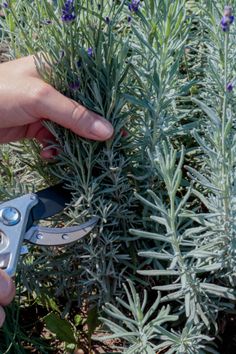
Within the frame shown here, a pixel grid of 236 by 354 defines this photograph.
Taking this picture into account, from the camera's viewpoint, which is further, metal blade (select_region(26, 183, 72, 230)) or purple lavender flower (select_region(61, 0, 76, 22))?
metal blade (select_region(26, 183, 72, 230))

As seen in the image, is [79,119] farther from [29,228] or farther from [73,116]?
[29,228]

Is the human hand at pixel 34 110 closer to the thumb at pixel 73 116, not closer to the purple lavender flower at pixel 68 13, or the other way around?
the thumb at pixel 73 116

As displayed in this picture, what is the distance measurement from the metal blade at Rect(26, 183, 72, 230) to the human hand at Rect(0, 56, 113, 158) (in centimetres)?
13

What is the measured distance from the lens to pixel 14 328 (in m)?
1.87

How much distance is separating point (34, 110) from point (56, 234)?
0.33 meters

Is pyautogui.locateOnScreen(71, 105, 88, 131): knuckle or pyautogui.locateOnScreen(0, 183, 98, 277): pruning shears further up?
pyautogui.locateOnScreen(71, 105, 88, 131): knuckle

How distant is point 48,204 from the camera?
1619 millimetres

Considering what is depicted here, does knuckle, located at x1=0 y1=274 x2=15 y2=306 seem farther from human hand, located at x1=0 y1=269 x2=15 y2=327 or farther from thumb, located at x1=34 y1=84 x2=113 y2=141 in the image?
thumb, located at x1=34 y1=84 x2=113 y2=141

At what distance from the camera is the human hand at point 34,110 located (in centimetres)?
154

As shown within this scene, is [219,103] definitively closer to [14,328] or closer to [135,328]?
[135,328]

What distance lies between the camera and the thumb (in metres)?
1.53

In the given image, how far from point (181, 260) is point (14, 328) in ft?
2.19

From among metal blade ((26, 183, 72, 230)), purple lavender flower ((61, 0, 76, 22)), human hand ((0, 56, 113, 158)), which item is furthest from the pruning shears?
purple lavender flower ((61, 0, 76, 22))

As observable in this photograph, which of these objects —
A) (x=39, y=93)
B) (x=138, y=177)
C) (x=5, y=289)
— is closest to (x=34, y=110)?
(x=39, y=93)
